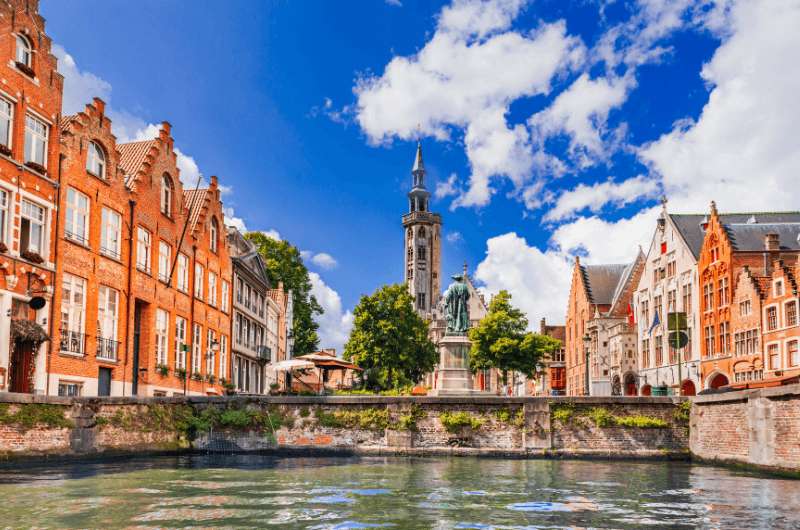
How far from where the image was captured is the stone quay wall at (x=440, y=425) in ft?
86.1

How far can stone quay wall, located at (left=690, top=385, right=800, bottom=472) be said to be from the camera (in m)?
19.7

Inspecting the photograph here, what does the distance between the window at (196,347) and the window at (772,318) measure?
2937cm

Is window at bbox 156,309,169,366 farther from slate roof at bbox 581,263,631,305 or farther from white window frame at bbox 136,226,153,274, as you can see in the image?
slate roof at bbox 581,263,631,305

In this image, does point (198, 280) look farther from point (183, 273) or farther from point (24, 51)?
point (24, 51)

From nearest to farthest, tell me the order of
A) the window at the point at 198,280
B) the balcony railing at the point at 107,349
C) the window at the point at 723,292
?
the balcony railing at the point at 107,349 → the window at the point at 198,280 → the window at the point at 723,292

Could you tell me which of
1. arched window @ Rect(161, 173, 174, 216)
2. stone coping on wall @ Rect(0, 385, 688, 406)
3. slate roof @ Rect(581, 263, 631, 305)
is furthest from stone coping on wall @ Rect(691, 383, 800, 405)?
slate roof @ Rect(581, 263, 631, 305)

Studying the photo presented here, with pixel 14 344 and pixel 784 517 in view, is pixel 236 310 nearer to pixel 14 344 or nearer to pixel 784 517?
pixel 14 344

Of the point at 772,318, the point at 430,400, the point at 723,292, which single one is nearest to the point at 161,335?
the point at 430,400

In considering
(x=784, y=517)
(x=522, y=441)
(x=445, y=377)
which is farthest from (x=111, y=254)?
(x=784, y=517)

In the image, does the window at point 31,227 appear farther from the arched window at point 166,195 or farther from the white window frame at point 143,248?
the arched window at point 166,195

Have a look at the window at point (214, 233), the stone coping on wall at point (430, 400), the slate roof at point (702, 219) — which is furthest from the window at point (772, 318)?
the window at point (214, 233)

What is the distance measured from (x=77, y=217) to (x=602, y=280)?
52.9 m

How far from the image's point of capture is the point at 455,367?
31453mm

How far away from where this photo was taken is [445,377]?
30969mm
